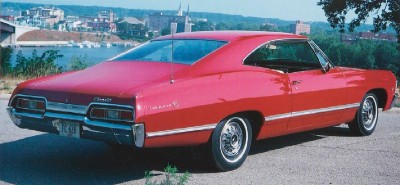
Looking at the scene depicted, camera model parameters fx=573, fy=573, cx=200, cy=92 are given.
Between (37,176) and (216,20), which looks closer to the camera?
(37,176)

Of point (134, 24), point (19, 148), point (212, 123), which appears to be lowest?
point (19, 148)

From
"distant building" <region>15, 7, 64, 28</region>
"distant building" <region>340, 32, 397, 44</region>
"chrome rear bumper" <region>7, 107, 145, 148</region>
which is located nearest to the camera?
"chrome rear bumper" <region>7, 107, 145, 148</region>

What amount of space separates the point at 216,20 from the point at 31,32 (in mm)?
29040

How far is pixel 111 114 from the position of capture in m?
4.61

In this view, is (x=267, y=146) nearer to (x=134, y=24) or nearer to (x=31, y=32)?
(x=134, y=24)

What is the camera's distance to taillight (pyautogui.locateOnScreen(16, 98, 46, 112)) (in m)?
5.03

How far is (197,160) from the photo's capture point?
226 inches

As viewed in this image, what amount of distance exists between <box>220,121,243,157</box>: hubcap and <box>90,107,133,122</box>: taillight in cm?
→ 108

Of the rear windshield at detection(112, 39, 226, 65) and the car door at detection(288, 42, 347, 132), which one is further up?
the rear windshield at detection(112, 39, 226, 65)

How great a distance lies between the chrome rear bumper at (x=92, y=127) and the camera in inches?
177

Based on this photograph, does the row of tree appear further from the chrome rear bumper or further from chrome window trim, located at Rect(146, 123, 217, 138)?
chrome window trim, located at Rect(146, 123, 217, 138)

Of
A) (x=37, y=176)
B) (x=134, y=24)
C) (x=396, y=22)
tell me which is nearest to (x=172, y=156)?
(x=37, y=176)

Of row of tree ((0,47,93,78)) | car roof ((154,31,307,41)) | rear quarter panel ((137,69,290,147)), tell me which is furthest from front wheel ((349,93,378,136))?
row of tree ((0,47,93,78))

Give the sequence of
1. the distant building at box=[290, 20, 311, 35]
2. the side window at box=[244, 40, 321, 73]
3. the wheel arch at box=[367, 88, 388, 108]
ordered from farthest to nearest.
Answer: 1. the distant building at box=[290, 20, 311, 35]
2. the wheel arch at box=[367, 88, 388, 108]
3. the side window at box=[244, 40, 321, 73]
